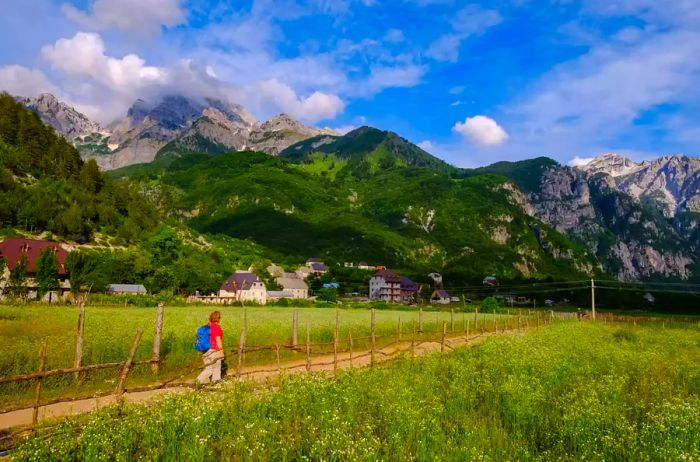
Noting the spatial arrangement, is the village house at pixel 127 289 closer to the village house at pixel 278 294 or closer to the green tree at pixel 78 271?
the green tree at pixel 78 271

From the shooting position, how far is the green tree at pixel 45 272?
2633 inches

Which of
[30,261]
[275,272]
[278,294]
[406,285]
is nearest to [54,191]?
[30,261]

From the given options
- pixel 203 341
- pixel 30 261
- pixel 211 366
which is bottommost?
pixel 211 366

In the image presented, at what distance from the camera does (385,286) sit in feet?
566

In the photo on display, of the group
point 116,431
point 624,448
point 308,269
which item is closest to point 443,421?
point 624,448

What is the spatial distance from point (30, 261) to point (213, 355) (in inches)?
2971

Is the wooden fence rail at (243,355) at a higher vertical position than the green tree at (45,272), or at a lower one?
lower

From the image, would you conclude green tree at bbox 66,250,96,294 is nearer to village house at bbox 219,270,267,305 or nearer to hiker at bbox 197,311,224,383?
village house at bbox 219,270,267,305

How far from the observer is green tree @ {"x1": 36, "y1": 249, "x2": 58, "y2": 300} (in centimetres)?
6688

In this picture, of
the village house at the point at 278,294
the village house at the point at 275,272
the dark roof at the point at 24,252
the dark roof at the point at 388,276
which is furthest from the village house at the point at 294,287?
the dark roof at the point at 24,252

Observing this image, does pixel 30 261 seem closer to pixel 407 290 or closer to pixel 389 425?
pixel 389 425

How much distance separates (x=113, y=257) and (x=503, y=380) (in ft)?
294

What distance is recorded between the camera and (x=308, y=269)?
652 ft

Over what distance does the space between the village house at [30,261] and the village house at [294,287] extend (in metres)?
73.1
